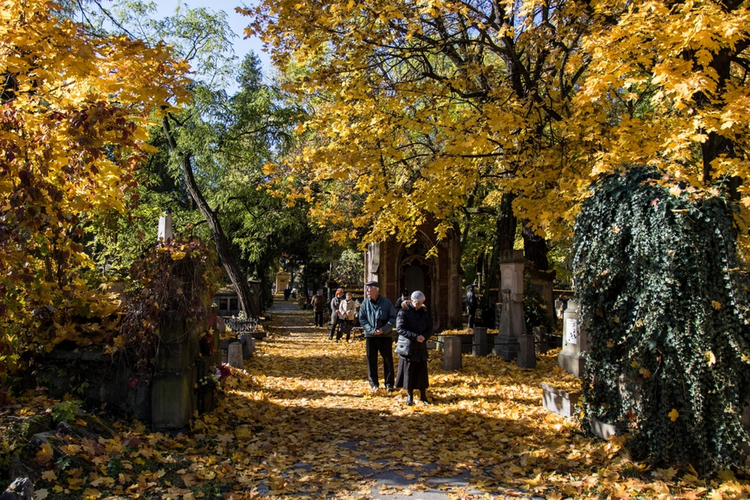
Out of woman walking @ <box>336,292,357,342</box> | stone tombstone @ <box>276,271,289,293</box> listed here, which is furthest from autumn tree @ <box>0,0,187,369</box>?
stone tombstone @ <box>276,271,289,293</box>

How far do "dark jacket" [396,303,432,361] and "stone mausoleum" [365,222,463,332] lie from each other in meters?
11.3

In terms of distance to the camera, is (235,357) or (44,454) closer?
(44,454)

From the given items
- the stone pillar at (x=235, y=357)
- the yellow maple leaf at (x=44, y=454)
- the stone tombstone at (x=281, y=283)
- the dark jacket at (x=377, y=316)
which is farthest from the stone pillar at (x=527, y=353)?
the stone tombstone at (x=281, y=283)

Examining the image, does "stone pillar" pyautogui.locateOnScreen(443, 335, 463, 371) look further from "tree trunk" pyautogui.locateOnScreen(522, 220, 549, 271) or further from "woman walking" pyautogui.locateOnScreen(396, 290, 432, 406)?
"tree trunk" pyautogui.locateOnScreen(522, 220, 549, 271)

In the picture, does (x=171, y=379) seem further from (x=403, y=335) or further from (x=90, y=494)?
(x=403, y=335)

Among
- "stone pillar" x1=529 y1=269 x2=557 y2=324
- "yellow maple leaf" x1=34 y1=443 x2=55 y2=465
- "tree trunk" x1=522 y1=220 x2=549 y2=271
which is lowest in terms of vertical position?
"yellow maple leaf" x1=34 y1=443 x2=55 y2=465

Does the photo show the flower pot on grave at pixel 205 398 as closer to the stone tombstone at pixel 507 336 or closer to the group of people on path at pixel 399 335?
the group of people on path at pixel 399 335

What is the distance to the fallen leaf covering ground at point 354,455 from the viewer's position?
477 centimetres


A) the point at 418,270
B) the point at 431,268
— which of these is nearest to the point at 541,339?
the point at 431,268

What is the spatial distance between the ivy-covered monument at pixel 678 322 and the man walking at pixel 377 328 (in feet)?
13.8

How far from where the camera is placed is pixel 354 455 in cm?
597

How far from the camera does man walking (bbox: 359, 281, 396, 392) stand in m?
9.26

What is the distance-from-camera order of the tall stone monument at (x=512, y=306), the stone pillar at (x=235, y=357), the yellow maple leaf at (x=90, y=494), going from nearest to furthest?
the yellow maple leaf at (x=90, y=494) → the stone pillar at (x=235, y=357) → the tall stone monument at (x=512, y=306)

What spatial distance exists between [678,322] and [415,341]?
3999 mm
